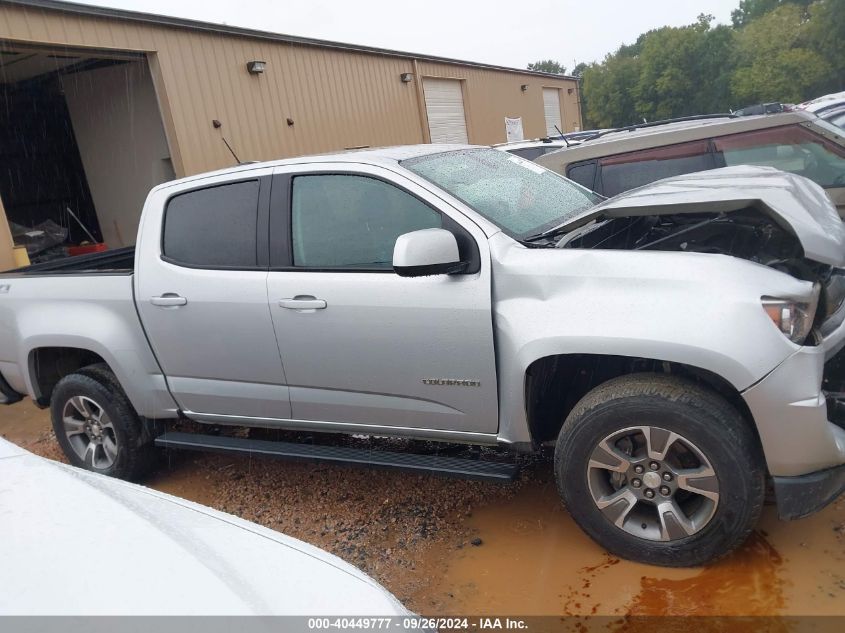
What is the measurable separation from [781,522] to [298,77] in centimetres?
1153

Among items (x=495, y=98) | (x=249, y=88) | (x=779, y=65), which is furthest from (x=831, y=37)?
(x=249, y=88)

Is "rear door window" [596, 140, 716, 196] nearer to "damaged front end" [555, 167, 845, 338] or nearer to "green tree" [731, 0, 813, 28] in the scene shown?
"damaged front end" [555, 167, 845, 338]

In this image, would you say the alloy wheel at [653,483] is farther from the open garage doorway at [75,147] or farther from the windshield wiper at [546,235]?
the open garage doorway at [75,147]

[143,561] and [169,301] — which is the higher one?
[169,301]

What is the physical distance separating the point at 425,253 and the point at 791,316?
1.49 meters

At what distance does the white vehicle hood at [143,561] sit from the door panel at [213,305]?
1.65m

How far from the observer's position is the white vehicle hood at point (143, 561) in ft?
5.06

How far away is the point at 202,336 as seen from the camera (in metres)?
3.94

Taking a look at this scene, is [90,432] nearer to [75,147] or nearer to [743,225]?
[743,225]

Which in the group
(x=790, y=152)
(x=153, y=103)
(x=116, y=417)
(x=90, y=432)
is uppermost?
(x=153, y=103)

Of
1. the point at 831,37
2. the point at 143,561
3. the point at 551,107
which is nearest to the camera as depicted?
the point at 143,561

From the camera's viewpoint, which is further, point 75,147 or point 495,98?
point 495,98

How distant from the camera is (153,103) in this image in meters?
11.2

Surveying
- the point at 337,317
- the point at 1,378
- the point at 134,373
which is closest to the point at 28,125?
the point at 1,378
